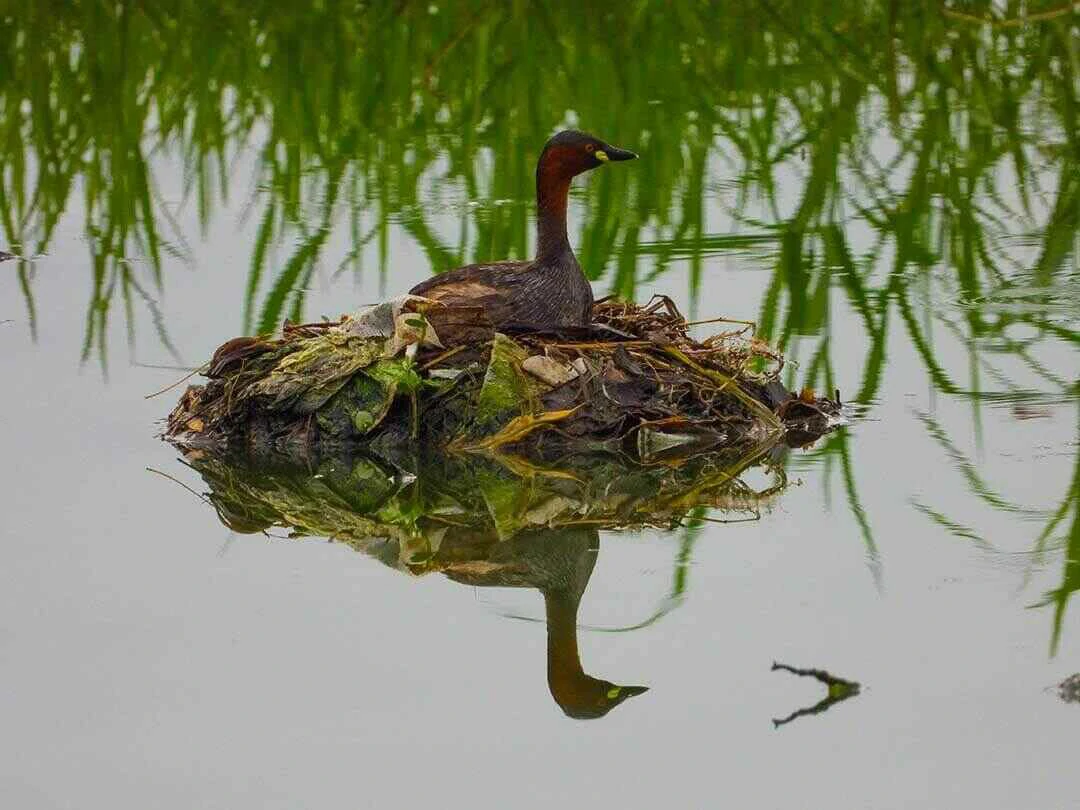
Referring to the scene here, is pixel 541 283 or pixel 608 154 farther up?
pixel 608 154

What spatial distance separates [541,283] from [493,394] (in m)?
0.63

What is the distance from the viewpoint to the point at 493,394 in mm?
8000

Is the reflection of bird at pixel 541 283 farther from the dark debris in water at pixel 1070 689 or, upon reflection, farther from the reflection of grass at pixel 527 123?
the dark debris in water at pixel 1070 689

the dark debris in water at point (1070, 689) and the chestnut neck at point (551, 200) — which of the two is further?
the chestnut neck at point (551, 200)

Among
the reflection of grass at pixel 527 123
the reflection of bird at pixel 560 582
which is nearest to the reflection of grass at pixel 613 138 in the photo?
the reflection of grass at pixel 527 123

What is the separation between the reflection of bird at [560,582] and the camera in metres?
5.59

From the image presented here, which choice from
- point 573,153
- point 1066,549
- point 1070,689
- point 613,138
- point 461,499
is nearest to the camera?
point 1070,689

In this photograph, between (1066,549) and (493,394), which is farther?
(493,394)

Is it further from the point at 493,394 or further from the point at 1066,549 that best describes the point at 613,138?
the point at 1066,549

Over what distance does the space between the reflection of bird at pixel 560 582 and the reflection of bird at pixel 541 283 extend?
55.6 inches


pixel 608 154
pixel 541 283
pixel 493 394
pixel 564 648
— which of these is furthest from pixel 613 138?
pixel 564 648

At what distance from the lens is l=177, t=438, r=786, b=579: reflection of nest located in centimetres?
715

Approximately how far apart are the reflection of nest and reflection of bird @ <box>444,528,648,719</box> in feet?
0.08

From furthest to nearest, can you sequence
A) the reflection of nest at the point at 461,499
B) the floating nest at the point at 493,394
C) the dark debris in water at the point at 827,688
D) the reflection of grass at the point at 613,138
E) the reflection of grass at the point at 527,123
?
the reflection of grass at the point at 527,123, the reflection of grass at the point at 613,138, the floating nest at the point at 493,394, the reflection of nest at the point at 461,499, the dark debris in water at the point at 827,688
